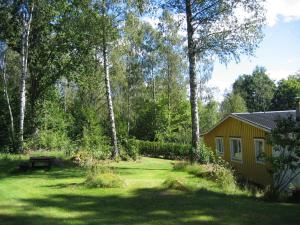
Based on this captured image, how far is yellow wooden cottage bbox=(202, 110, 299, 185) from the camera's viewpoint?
1873cm

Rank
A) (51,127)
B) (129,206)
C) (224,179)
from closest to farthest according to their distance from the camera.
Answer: (129,206) → (224,179) → (51,127)

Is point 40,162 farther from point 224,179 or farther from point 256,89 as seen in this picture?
point 256,89

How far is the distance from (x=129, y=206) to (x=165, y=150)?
2060 cm

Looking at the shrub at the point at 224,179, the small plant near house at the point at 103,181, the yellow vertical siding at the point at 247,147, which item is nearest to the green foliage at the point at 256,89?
the yellow vertical siding at the point at 247,147

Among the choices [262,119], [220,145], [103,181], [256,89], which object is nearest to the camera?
[103,181]

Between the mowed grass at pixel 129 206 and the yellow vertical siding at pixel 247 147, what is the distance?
21.2ft

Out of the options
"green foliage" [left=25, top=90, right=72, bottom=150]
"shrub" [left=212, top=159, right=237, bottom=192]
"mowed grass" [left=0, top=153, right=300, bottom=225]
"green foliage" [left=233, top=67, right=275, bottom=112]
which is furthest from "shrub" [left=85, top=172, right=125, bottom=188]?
"green foliage" [left=233, top=67, right=275, bottom=112]

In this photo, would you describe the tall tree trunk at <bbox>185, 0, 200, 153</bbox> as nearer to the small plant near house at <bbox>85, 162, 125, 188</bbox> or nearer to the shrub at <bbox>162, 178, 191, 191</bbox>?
the shrub at <bbox>162, 178, 191, 191</bbox>

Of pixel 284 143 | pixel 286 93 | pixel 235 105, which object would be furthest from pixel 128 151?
pixel 286 93

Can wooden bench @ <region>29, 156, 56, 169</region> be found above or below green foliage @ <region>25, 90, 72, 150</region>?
below

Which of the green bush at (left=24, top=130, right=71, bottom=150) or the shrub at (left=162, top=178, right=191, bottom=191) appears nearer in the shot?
the shrub at (left=162, top=178, right=191, bottom=191)

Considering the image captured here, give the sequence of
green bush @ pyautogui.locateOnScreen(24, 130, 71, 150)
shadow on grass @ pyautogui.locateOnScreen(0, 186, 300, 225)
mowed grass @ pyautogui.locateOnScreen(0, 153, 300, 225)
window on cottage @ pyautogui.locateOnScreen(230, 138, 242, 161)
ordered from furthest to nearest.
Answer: green bush @ pyautogui.locateOnScreen(24, 130, 71, 150)
window on cottage @ pyautogui.locateOnScreen(230, 138, 242, 161)
mowed grass @ pyautogui.locateOnScreen(0, 153, 300, 225)
shadow on grass @ pyautogui.locateOnScreen(0, 186, 300, 225)

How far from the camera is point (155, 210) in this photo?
29.9 feet

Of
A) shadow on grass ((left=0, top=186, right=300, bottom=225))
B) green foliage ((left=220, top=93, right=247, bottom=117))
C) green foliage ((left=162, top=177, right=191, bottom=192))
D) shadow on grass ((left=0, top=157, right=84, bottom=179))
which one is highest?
green foliage ((left=220, top=93, right=247, bottom=117))
